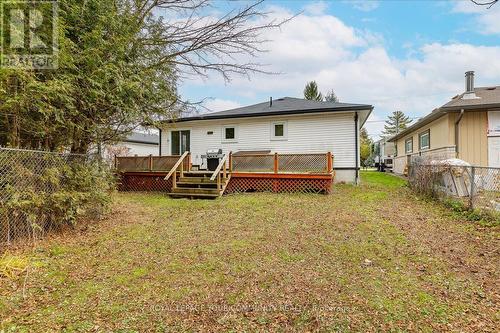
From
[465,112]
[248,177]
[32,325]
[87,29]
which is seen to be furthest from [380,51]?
[32,325]

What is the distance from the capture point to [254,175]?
32.4 feet

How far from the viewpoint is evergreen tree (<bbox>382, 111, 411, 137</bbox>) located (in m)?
57.3

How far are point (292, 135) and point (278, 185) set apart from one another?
375 cm

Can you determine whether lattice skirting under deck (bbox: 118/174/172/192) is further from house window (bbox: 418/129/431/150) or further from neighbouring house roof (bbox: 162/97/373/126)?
house window (bbox: 418/129/431/150)

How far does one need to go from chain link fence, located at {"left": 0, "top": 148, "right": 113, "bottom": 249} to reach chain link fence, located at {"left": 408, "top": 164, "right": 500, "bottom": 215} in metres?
7.66

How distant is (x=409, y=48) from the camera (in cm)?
1345

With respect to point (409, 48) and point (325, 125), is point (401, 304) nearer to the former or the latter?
point (325, 125)

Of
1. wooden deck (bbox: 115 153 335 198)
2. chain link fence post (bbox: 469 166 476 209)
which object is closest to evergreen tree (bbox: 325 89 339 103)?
wooden deck (bbox: 115 153 335 198)

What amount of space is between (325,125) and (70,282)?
1077cm

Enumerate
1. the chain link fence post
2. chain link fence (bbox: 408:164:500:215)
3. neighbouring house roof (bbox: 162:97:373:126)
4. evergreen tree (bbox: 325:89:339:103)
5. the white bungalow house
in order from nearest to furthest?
chain link fence (bbox: 408:164:500:215)
the chain link fence post
neighbouring house roof (bbox: 162:97:373:126)
the white bungalow house
evergreen tree (bbox: 325:89:339:103)

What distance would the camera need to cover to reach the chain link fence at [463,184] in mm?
5949

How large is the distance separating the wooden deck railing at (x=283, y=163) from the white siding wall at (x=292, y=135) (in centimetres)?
284

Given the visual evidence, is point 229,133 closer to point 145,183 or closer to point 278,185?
point 145,183

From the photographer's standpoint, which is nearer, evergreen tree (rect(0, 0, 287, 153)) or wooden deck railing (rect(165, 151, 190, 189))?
evergreen tree (rect(0, 0, 287, 153))
